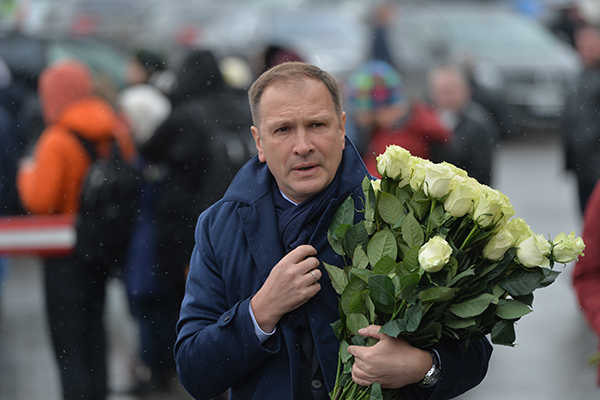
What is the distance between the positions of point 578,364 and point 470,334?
429cm

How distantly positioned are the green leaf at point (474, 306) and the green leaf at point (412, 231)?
0.19 m

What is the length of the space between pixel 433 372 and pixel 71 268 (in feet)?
10.2

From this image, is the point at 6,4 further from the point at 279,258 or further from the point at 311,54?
the point at 279,258

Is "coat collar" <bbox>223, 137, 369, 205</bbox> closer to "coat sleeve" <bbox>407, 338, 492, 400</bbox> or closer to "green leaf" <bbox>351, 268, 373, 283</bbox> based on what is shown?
"green leaf" <bbox>351, 268, 373, 283</bbox>

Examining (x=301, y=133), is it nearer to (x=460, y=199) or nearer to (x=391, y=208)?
(x=391, y=208)

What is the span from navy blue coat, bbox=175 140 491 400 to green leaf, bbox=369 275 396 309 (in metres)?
0.23

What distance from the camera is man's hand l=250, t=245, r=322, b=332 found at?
2303 mm

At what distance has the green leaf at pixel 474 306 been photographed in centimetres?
216

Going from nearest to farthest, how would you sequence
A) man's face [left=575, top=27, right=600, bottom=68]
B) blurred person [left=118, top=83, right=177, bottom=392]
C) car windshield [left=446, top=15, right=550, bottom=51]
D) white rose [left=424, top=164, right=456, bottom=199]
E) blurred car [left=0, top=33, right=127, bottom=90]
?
white rose [left=424, top=164, right=456, bottom=199] → blurred person [left=118, top=83, right=177, bottom=392] → man's face [left=575, top=27, right=600, bottom=68] → blurred car [left=0, top=33, right=127, bottom=90] → car windshield [left=446, top=15, right=550, bottom=51]

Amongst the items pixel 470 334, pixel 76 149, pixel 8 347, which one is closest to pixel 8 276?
pixel 8 347

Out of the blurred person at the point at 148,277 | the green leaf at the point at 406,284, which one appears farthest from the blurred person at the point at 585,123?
the green leaf at the point at 406,284

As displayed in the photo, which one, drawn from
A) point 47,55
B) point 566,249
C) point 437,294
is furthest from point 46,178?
point 47,55

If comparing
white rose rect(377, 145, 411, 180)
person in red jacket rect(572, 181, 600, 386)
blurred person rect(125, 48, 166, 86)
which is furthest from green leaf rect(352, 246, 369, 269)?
blurred person rect(125, 48, 166, 86)

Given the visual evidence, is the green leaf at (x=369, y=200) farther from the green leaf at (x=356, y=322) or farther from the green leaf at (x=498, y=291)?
the green leaf at (x=498, y=291)
